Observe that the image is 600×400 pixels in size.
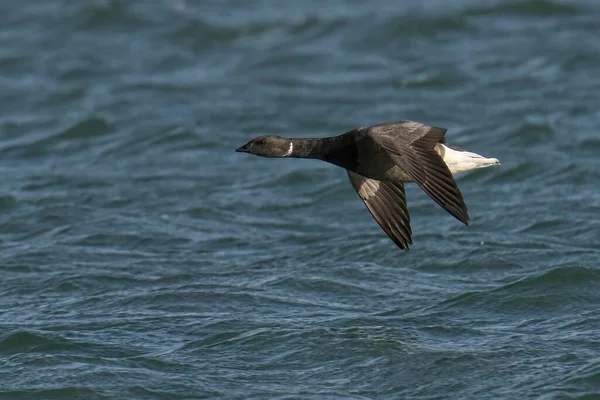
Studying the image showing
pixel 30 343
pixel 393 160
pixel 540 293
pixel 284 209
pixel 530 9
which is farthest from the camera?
pixel 530 9

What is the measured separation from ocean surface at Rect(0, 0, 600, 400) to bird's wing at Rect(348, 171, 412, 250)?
650 mm

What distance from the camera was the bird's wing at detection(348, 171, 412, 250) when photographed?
1036 centimetres

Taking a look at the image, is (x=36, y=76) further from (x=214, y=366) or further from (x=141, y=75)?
(x=214, y=366)

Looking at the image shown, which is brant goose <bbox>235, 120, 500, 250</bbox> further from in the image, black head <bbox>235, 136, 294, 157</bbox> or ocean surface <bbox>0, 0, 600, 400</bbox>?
ocean surface <bbox>0, 0, 600, 400</bbox>

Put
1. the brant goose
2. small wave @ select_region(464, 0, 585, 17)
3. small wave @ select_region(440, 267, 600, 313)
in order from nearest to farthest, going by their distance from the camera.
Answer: the brant goose → small wave @ select_region(440, 267, 600, 313) → small wave @ select_region(464, 0, 585, 17)

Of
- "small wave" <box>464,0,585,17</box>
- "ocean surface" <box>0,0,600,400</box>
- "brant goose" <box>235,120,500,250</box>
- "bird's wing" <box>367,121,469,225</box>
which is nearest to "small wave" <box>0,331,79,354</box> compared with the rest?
"ocean surface" <box>0,0,600,400</box>

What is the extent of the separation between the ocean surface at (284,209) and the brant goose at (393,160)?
90 cm

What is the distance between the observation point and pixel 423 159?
30.2 ft

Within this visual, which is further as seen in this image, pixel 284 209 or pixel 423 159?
pixel 284 209

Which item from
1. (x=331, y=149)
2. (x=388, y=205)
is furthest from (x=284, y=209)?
(x=331, y=149)

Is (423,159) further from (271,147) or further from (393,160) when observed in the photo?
(271,147)

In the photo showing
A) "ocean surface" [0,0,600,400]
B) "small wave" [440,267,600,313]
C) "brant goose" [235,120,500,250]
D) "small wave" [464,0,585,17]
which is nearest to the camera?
"brant goose" [235,120,500,250]

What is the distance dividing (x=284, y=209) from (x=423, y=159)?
459cm

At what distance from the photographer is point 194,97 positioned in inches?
711
